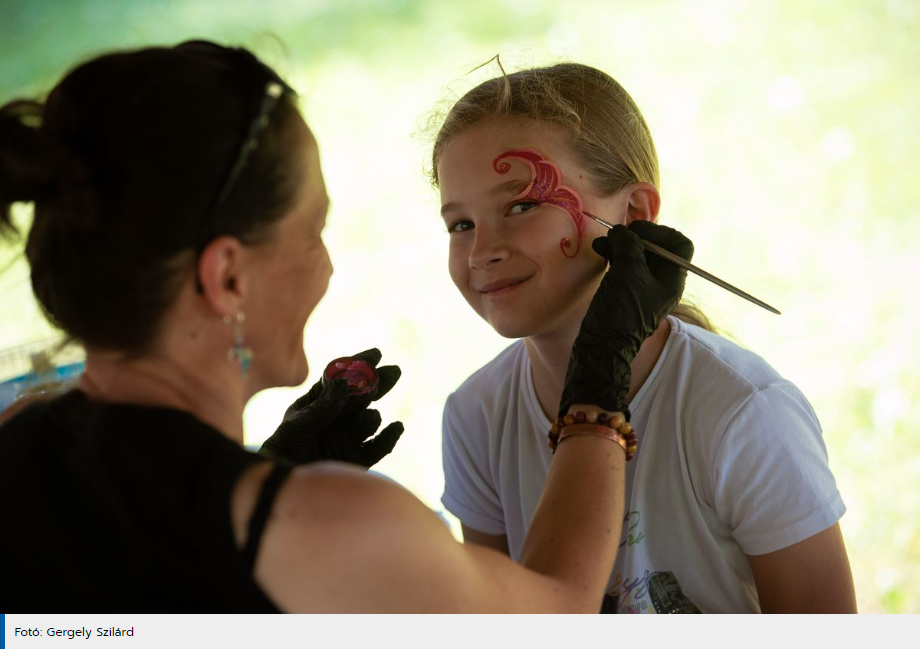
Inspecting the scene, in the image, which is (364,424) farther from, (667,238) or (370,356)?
(667,238)

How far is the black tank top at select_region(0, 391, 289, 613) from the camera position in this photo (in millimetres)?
870

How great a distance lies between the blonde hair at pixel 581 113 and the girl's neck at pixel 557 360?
0.84ft

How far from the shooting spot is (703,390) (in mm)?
1393

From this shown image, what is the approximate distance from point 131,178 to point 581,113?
84 cm

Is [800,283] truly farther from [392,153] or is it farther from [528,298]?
[528,298]

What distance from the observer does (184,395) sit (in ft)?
3.27

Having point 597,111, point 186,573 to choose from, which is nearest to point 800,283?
point 597,111

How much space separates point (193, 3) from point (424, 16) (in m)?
1.05

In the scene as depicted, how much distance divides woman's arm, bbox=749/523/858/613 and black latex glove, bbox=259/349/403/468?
0.63 meters

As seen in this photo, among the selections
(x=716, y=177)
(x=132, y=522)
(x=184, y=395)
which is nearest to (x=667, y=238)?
(x=184, y=395)

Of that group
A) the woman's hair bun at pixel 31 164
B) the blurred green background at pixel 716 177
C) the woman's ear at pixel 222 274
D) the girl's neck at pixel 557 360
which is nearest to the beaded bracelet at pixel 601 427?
the girl's neck at pixel 557 360

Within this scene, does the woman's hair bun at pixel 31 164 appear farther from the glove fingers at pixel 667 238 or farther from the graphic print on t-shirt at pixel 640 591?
the graphic print on t-shirt at pixel 640 591

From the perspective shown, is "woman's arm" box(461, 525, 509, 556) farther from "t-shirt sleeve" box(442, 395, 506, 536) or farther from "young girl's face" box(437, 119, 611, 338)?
"young girl's face" box(437, 119, 611, 338)

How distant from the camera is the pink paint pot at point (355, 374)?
58.3 inches
